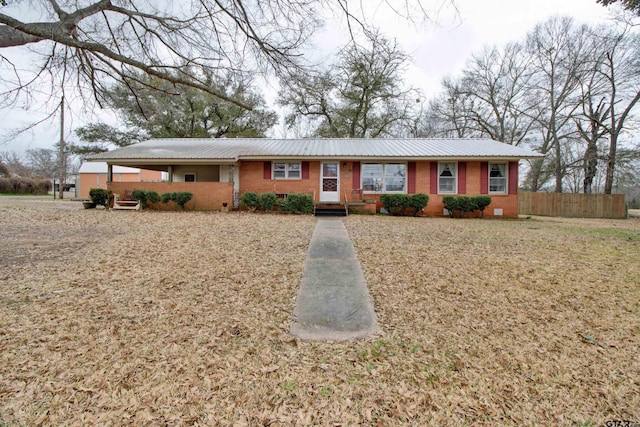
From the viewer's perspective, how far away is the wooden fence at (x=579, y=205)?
719 inches

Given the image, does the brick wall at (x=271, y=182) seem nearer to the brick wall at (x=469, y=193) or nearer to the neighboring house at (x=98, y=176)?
the brick wall at (x=469, y=193)

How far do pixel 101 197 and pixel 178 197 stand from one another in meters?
3.88

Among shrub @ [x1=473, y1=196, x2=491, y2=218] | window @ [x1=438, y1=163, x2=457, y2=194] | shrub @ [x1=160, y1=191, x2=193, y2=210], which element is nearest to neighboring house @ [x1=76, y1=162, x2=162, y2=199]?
shrub @ [x1=160, y1=191, x2=193, y2=210]

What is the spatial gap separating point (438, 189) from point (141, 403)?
47.1ft

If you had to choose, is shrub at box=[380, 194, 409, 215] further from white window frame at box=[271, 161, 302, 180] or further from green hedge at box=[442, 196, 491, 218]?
white window frame at box=[271, 161, 302, 180]

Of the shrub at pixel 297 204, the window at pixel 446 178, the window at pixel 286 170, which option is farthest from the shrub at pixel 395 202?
the window at pixel 286 170

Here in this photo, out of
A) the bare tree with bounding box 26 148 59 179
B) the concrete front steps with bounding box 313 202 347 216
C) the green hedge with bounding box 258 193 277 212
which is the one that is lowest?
the concrete front steps with bounding box 313 202 347 216

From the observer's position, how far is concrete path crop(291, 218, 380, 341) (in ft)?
10.4

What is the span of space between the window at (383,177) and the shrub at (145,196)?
9.80 metres

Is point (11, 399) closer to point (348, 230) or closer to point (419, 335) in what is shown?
point (419, 335)

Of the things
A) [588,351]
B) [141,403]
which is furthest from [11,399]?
[588,351]

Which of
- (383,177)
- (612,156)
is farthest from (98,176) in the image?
(612,156)

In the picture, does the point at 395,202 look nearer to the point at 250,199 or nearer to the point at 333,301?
the point at 250,199

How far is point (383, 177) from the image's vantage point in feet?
47.4
